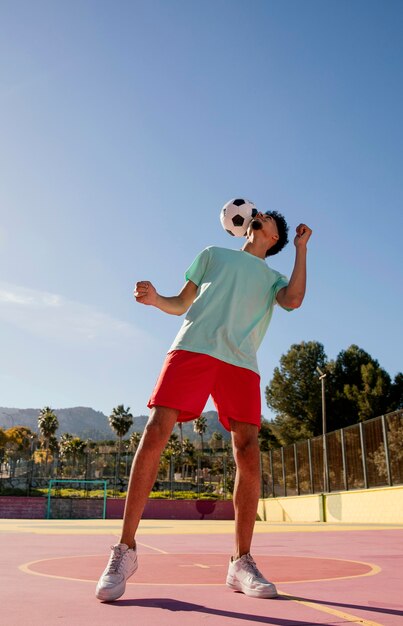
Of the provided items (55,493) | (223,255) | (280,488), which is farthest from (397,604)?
(55,493)

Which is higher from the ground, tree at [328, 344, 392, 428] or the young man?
tree at [328, 344, 392, 428]

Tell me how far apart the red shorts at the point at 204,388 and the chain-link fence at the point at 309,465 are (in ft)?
48.3

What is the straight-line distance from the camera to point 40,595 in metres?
2.28

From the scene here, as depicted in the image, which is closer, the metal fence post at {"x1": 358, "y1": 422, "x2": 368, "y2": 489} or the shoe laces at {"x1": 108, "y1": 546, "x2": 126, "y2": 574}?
the shoe laces at {"x1": 108, "y1": 546, "x2": 126, "y2": 574}

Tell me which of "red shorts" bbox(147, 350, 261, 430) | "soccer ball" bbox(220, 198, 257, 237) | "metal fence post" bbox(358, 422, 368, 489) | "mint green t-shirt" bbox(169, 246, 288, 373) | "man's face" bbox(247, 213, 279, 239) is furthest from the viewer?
"metal fence post" bbox(358, 422, 368, 489)

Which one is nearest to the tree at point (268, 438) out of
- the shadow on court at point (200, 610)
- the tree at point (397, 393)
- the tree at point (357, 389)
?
the tree at point (357, 389)

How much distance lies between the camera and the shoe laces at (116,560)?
237 cm

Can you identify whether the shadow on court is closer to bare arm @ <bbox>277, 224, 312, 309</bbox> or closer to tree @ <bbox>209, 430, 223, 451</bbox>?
bare arm @ <bbox>277, 224, 312, 309</bbox>

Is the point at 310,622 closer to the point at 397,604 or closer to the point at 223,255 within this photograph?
the point at 397,604

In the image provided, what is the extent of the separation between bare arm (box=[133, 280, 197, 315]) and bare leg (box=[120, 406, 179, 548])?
61 centimetres

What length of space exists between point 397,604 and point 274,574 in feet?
3.84

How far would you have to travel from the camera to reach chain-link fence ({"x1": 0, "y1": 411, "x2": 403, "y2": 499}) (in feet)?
57.7

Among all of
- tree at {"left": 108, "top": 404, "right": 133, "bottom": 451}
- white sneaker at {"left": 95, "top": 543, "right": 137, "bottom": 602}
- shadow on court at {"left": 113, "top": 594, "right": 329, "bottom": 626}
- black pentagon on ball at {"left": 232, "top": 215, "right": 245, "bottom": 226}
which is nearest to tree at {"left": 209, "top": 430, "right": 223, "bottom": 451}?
tree at {"left": 108, "top": 404, "right": 133, "bottom": 451}

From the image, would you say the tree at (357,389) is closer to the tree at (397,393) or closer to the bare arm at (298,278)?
the tree at (397,393)
